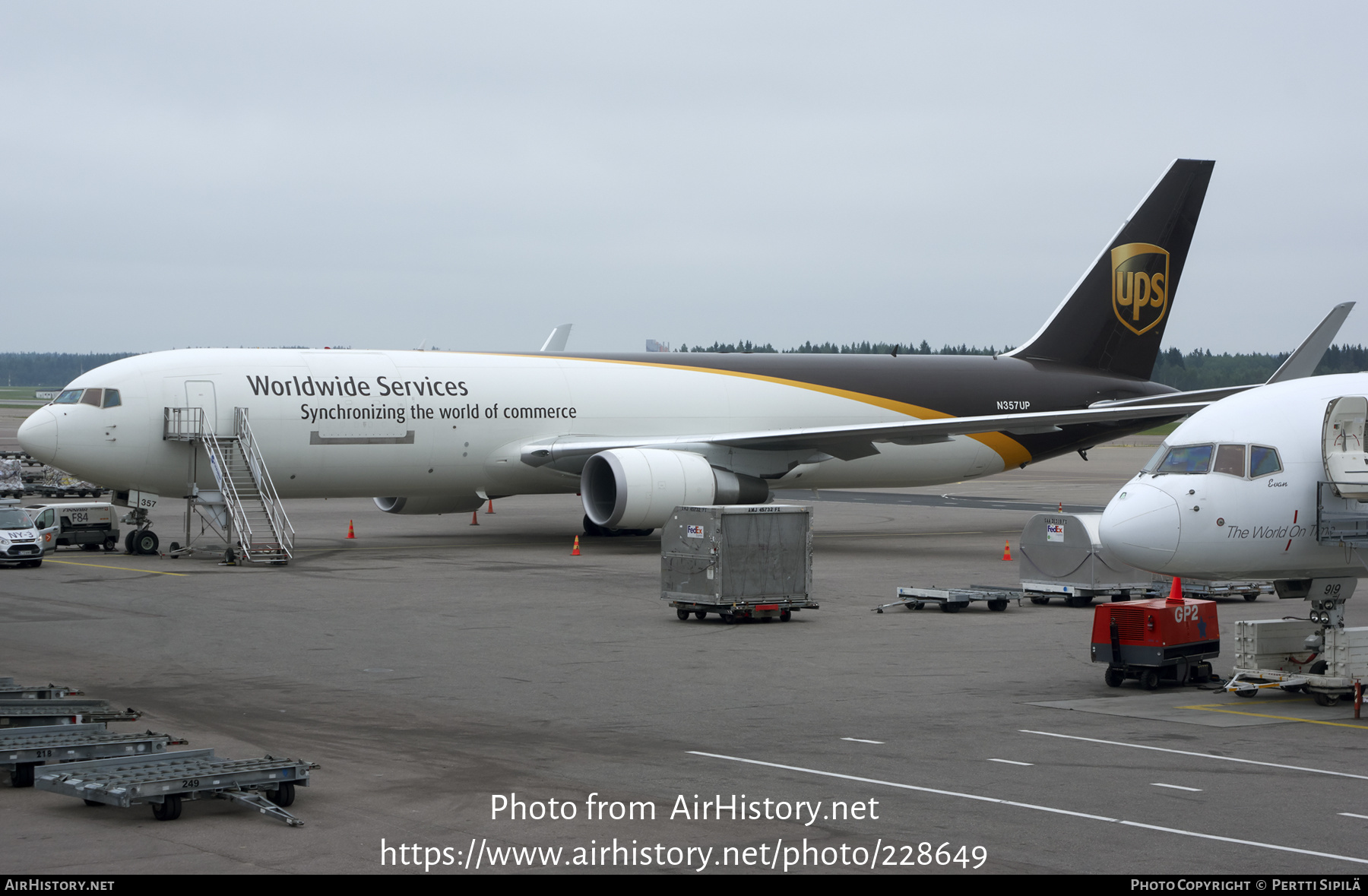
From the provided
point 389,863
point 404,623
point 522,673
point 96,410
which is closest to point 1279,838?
point 389,863

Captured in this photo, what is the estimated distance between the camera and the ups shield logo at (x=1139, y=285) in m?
40.0

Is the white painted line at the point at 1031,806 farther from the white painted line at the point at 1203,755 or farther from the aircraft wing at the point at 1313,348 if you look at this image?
the aircraft wing at the point at 1313,348

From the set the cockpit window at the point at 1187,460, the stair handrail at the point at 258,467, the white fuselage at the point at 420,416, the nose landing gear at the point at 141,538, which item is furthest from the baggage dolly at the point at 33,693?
the nose landing gear at the point at 141,538

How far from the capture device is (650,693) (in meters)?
16.6

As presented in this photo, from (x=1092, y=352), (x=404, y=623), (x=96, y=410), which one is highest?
(x=1092, y=352)

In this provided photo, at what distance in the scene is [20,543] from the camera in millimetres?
29203

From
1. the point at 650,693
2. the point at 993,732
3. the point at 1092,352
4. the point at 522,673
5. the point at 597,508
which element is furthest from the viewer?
the point at 1092,352

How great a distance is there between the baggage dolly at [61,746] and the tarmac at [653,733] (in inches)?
10.4

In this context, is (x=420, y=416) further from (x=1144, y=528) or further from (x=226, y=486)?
(x=1144, y=528)

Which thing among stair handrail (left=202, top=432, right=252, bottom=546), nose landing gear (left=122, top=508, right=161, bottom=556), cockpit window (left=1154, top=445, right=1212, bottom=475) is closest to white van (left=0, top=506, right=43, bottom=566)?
nose landing gear (left=122, top=508, right=161, bottom=556)

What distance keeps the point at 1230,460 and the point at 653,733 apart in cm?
748

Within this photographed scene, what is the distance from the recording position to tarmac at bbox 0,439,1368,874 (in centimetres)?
1025

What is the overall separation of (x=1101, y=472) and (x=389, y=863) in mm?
63317

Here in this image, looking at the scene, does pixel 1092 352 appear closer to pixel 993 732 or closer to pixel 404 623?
pixel 404 623
